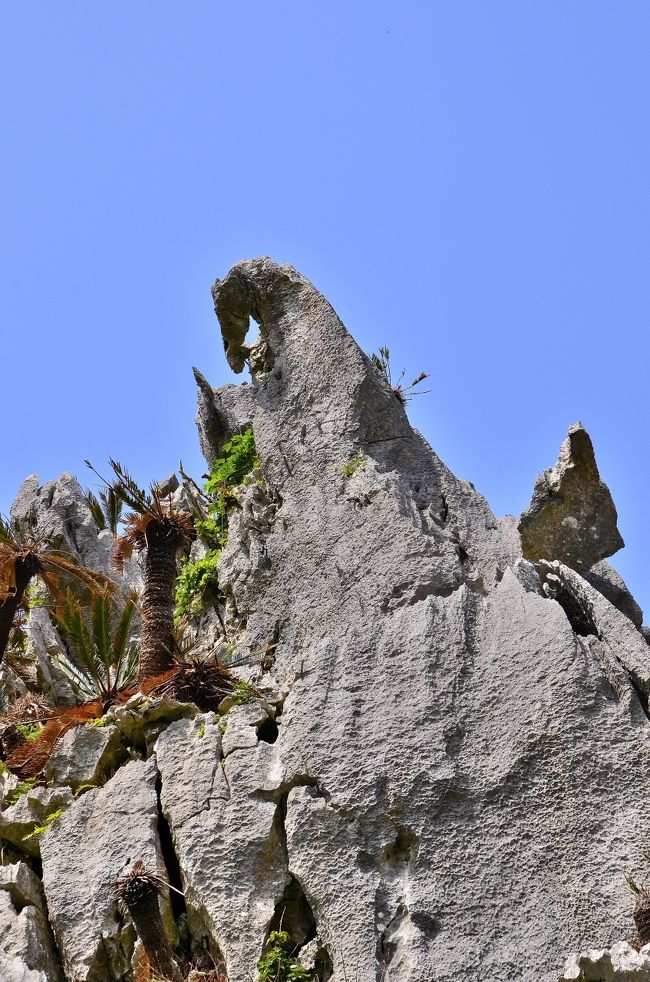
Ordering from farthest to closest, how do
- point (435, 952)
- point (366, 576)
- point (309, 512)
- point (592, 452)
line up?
point (592, 452) < point (309, 512) < point (366, 576) < point (435, 952)

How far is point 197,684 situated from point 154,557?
205 cm

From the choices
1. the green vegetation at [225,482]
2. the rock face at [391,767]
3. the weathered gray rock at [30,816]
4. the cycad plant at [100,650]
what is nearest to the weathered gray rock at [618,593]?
the rock face at [391,767]

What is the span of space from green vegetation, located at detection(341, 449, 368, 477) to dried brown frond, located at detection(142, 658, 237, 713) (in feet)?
8.87

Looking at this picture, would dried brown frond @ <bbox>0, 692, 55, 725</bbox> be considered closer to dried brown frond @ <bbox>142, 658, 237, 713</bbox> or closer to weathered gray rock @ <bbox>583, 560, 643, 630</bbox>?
dried brown frond @ <bbox>142, 658, 237, 713</bbox>

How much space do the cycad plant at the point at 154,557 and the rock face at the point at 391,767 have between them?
84cm

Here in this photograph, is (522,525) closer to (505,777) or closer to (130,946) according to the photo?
(505,777)

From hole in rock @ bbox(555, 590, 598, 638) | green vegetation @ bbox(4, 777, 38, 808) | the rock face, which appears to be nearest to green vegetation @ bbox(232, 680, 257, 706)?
the rock face

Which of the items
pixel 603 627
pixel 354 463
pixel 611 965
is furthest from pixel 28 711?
pixel 611 965

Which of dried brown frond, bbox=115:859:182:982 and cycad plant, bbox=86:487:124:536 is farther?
cycad plant, bbox=86:487:124:536

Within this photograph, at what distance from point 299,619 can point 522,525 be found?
153 inches

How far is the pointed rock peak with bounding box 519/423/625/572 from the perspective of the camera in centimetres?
1459

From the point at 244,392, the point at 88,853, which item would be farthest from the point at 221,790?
the point at 244,392

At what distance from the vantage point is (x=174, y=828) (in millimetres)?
10594

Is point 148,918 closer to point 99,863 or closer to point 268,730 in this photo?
point 99,863
